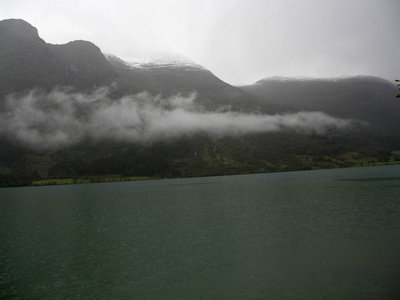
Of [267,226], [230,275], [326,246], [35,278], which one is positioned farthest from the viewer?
[267,226]

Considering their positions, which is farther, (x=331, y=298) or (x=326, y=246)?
(x=326, y=246)

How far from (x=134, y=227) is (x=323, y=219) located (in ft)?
109

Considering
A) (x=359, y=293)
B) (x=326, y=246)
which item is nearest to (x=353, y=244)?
(x=326, y=246)

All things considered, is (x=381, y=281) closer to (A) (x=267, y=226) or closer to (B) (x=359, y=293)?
(B) (x=359, y=293)

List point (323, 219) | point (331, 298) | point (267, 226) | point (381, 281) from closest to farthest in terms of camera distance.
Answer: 1. point (331, 298)
2. point (381, 281)
3. point (267, 226)
4. point (323, 219)

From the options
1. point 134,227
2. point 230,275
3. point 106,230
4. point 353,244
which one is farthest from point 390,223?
point 106,230

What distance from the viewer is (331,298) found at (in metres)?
20.2

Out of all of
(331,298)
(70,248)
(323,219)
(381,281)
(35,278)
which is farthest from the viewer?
(323,219)

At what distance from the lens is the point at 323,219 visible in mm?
48438

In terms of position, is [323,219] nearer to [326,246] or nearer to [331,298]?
[326,246]

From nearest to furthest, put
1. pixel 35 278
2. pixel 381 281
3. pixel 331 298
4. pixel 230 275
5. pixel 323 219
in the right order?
pixel 331 298
pixel 381 281
pixel 230 275
pixel 35 278
pixel 323 219

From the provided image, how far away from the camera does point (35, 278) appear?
27.4 meters

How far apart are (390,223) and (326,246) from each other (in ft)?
55.5

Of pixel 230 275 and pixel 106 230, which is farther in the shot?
pixel 106 230
